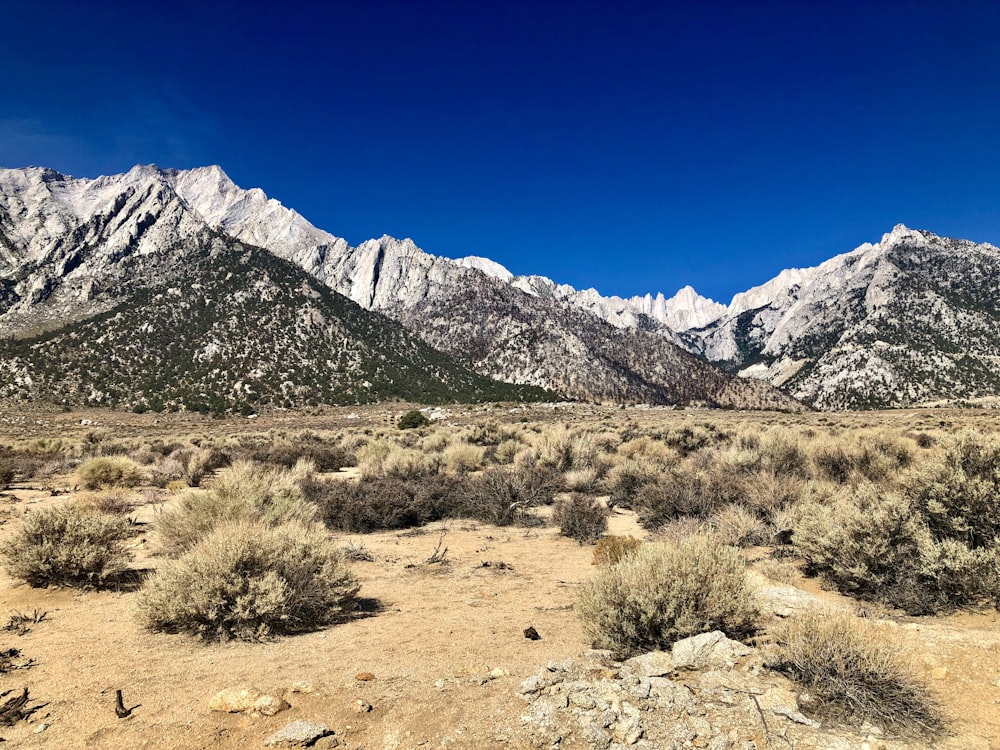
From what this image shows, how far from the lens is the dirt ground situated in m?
4.01

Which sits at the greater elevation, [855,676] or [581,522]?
[855,676]

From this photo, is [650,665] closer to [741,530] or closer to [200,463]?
[741,530]

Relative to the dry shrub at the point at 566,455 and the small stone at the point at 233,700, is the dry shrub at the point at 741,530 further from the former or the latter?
the dry shrub at the point at 566,455

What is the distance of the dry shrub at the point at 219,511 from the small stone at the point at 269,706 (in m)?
4.43

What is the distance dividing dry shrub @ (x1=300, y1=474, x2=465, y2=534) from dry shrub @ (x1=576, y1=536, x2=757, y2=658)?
25.7ft

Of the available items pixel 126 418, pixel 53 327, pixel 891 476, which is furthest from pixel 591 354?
pixel 891 476

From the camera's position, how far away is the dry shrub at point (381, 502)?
12.4 meters

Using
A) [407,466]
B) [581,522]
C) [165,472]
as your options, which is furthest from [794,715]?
[165,472]

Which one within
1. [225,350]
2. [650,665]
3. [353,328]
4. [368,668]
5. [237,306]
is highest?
[237,306]

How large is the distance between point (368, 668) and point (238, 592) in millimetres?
2002

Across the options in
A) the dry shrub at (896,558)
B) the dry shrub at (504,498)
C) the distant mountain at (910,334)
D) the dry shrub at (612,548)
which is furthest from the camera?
the distant mountain at (910,334)

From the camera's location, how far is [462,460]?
20141 mm

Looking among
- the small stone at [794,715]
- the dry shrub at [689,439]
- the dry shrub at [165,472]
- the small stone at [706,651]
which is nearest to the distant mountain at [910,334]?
the dry shrub at [689,439]

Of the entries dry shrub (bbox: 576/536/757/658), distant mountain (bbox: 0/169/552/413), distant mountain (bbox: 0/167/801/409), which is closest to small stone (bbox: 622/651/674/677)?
dry shrub (bbox: 576/536/757/658)
